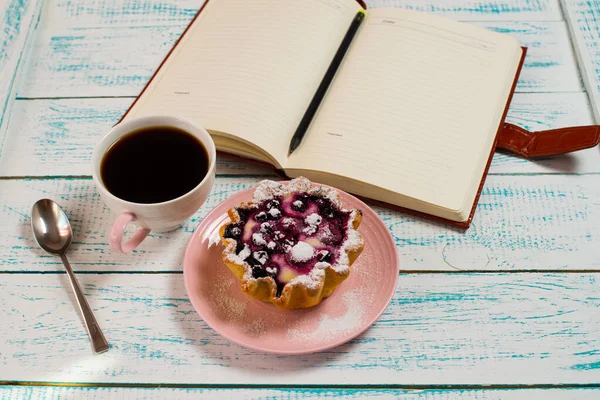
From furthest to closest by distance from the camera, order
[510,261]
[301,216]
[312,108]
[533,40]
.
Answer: [533,40] → [312,108] → [510,261] → [301,216]

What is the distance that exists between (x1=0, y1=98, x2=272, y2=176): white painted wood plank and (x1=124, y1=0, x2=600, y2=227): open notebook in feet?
0.36

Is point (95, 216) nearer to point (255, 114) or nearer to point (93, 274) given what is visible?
point (93, 274)

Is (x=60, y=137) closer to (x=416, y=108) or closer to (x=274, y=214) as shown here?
(x=274, y=214)

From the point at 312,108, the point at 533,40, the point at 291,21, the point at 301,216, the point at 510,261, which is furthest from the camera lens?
the point at 533,40

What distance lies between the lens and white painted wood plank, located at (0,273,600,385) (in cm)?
102

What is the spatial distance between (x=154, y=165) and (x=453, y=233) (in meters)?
0.62

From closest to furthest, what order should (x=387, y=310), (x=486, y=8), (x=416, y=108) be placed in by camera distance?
(x=387, y=310), (x=416, y=108), (x=486, y=8)

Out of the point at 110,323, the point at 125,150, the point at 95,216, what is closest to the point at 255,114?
the point at 125,150

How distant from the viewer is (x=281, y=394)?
3.30ft

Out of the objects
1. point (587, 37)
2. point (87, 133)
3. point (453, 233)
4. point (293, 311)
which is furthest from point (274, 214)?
point (587, 37)

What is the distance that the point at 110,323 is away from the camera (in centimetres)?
108

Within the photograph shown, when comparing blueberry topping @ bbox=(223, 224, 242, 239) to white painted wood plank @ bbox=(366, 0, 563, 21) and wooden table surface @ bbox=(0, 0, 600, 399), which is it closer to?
wooden table surface @ bbox=(0, 0, 600, 399)

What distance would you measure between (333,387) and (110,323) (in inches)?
17.3

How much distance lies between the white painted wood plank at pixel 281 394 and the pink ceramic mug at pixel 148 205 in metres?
0.26
